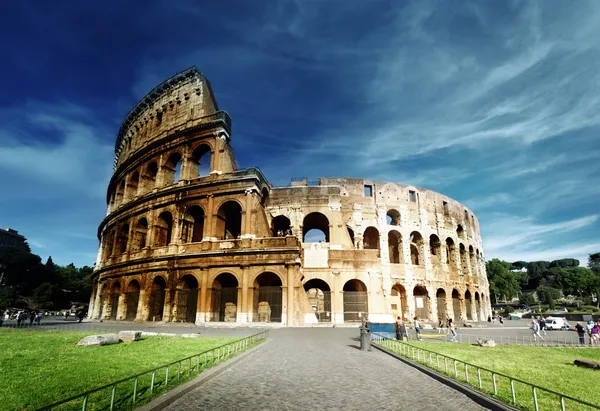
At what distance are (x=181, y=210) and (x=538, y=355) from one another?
2387 centimetres

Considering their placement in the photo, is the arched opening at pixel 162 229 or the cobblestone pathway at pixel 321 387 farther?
the arched opening at pixel 162 229

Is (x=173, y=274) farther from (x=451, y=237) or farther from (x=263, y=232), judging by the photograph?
(x=451, y=237)

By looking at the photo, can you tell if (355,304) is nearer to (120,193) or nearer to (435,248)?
(435,248)

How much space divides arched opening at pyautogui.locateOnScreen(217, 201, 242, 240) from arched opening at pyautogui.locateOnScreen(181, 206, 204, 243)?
7.26ft

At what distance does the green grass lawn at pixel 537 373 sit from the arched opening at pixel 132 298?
2432cm

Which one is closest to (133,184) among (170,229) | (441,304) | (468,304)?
(170,229)

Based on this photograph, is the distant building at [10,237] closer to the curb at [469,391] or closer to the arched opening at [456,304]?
the arched opening at [456,304]

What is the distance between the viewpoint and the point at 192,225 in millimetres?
27500

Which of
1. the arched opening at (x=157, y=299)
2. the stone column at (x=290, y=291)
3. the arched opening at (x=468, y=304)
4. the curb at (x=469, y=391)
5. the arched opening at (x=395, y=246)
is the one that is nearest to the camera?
the curb at (x=469, y=391)

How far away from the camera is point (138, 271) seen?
88.4 feet

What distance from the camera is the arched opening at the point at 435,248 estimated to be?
34184mm

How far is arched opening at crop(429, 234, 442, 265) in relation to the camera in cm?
3418

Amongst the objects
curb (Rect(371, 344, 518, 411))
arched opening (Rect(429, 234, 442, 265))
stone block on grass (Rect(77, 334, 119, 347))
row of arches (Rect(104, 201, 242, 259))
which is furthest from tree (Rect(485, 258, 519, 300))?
stone block on grass (Rect(77, 334, 119, 347))

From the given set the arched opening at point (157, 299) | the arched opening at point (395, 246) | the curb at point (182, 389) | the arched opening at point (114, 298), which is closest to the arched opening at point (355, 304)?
the arched opening at point (395, 246)
